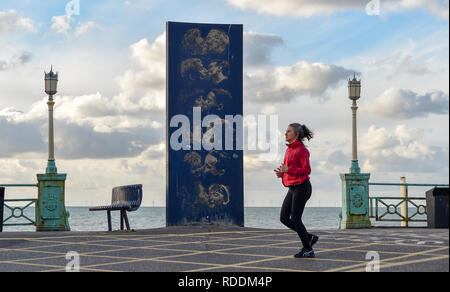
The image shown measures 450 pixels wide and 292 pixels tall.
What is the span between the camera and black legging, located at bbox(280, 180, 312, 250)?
850 cm

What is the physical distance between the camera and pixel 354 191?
16.8 metres

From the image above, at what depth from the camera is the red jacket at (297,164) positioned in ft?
27.6

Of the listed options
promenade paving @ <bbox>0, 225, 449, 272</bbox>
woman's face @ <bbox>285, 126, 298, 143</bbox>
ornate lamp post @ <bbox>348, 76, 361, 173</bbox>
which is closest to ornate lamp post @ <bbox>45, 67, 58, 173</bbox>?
promenade paving @ <bbox>0, 225, 449, 272</bbox>

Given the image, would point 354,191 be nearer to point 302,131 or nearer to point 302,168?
point 302,131

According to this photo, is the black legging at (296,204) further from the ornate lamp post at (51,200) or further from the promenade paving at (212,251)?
the ornate lamp post at (51,200)

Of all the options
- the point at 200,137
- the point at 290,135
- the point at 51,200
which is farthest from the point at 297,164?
the point at 51,200

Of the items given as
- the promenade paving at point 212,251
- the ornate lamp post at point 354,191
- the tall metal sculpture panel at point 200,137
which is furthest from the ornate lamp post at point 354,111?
the promenade paving at point 212,251

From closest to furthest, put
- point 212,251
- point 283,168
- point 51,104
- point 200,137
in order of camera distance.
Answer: point 283,168 → point 212,251 → point 200,137 → point 51,104

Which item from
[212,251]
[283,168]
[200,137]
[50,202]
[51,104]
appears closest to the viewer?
[283,168]

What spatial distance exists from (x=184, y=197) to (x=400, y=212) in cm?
707

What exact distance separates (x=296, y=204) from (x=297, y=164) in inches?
21.7

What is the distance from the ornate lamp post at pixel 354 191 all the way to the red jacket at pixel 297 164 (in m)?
8.62

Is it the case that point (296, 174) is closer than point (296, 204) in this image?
Yes

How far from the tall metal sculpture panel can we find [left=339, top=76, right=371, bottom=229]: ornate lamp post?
3301mm
